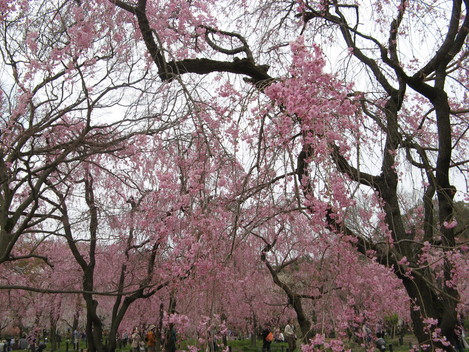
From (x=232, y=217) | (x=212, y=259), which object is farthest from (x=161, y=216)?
(x=212, y=259)

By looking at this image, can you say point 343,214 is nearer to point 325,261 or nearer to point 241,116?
point 241,116

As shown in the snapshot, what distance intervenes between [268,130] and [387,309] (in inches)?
113

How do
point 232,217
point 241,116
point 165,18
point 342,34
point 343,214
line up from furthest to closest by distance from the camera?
point 165,18 < point 342,34 < point 232,217 < point 241,116 < point 343,214

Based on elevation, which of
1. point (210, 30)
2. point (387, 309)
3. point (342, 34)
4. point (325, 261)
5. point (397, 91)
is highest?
point (210, 30)

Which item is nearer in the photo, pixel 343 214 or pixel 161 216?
pixel 343 214

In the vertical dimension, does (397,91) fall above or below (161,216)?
above

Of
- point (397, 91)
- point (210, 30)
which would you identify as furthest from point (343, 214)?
point (210, 30)

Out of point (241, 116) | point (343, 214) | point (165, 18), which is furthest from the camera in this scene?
point (165, 18)

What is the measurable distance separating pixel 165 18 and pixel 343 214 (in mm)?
3516

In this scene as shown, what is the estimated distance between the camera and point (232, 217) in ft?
12.3

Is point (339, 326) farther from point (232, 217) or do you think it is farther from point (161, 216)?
point (161, 216)

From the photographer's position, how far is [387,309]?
4.70 meters

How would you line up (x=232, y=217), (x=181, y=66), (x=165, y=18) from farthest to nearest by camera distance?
1. (x=165, y=18)
2. (x=181, y=66)
3. (x=232, y=217)

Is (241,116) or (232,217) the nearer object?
(241,116)
